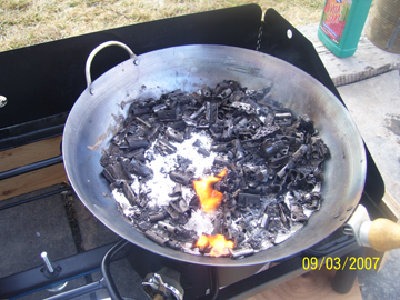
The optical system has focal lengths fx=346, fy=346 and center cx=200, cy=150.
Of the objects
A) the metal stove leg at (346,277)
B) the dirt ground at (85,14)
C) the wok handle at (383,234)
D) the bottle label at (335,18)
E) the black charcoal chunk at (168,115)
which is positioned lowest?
the metal stove leg at (346,277)

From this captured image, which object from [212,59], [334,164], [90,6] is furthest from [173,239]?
[90,6]

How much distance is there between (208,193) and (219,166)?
218 mm

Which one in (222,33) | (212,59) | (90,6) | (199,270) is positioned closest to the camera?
(199,270)

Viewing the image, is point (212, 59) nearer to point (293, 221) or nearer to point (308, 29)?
point (293, 221)

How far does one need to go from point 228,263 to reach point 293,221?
0.55 m

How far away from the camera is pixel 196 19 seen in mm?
3092

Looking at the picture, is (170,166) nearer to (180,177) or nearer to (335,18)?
(180,177)

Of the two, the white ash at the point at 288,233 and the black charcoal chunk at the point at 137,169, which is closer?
the white ash at the point at 288,233

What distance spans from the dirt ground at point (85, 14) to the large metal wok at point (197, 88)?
2.58 metres

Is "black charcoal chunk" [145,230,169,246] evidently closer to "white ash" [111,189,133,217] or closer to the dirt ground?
"white ash" [111,189,133,217]

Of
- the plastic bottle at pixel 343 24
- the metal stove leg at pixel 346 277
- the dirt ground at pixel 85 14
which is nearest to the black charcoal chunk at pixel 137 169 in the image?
the metal stove leg at pixel 346 277

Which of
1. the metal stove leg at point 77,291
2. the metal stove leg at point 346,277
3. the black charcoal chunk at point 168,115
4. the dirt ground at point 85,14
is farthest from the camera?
the dirt ground at point 85,14

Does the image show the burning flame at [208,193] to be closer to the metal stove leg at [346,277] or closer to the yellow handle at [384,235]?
the yellow handle at [384,235]

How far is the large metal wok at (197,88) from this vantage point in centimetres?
186
